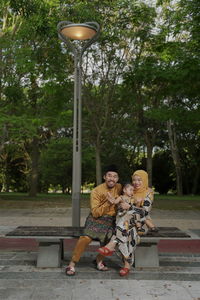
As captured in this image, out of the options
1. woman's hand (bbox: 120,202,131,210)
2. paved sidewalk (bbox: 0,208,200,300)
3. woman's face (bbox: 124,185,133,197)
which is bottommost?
paved sidewalk (bbox: 0,208,200,300)

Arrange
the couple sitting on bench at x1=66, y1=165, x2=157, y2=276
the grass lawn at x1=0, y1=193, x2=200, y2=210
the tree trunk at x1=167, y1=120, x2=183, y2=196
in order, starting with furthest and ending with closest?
1. the tree trunk at x1=167, y1=120, x2=183, y2=196
2. the grass lawn at x1=0, y1=193, x2=200, y2=210
3. the couple sitting on bench at x1=66, y1=165, x2=157, y2=276

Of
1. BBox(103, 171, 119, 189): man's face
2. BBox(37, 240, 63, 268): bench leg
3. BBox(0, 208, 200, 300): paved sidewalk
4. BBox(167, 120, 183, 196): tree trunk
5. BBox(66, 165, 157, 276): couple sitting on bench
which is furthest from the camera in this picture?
BBox(167, 120, 183, 196): tree trunk

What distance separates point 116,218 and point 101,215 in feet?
0.74

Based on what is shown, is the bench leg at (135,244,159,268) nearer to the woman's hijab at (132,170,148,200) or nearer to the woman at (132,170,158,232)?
the woman at (132,170,158,232)

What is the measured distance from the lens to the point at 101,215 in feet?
18.7

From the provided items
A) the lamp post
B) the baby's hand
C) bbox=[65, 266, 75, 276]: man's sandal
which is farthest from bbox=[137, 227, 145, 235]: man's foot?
the lamp post

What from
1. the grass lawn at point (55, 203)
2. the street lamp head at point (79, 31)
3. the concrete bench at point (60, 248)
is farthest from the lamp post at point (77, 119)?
the grass lawn at point (55, 203)

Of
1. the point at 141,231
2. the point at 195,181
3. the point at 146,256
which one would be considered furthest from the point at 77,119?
the point at 195,181

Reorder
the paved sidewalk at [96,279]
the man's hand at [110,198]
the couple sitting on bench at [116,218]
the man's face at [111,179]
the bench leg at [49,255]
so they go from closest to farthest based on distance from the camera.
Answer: the paved sidewalk at [96,279] → the man's hand at [110,198] → the couple sitting on bench at [116,218] → the man's face at [111,179] → the bench leg at [49,255]

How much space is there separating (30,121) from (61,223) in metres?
8.13

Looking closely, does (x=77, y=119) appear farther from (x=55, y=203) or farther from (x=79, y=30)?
(x=55, y=203)

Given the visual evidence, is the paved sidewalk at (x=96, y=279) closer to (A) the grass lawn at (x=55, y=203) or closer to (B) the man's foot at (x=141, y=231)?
(B) the man's foot at (x=141, y=231)

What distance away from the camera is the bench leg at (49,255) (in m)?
6.03

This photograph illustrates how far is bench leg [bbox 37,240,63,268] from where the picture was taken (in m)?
6.03
